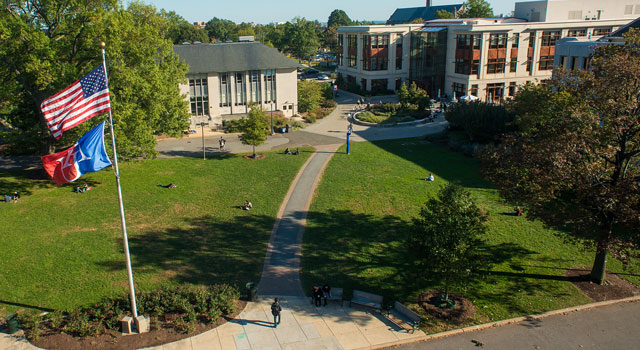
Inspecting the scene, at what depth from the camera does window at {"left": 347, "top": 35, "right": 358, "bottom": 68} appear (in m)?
76.7

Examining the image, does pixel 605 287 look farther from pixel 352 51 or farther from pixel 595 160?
pixel 352 51

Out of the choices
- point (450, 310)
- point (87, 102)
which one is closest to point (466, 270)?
point (450, 310)

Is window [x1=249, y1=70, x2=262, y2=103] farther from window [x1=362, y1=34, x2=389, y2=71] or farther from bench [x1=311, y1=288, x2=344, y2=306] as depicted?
bench [x1=311, y1=288, x2=344, y2=306]

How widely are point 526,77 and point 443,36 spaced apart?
43.4 ft

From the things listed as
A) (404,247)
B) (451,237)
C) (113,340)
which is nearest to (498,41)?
(404,247)

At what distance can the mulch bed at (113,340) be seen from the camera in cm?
1773

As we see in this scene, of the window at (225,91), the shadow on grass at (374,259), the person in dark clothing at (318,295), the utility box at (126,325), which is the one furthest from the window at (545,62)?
the utility box at (126,325)

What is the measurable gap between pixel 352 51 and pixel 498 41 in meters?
22.7

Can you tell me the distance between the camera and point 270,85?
57.6 m

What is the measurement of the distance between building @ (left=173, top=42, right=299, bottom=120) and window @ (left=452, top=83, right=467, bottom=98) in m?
24.9

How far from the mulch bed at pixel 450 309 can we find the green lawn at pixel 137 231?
8.21m

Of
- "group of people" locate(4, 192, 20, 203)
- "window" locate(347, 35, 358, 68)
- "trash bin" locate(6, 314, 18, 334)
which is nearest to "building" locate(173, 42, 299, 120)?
"window" locate(347, 35, 358, 68)

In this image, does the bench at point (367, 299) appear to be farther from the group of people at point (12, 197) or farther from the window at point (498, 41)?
the window at point (498, 41)

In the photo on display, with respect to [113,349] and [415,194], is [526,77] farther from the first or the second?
[113,349]
